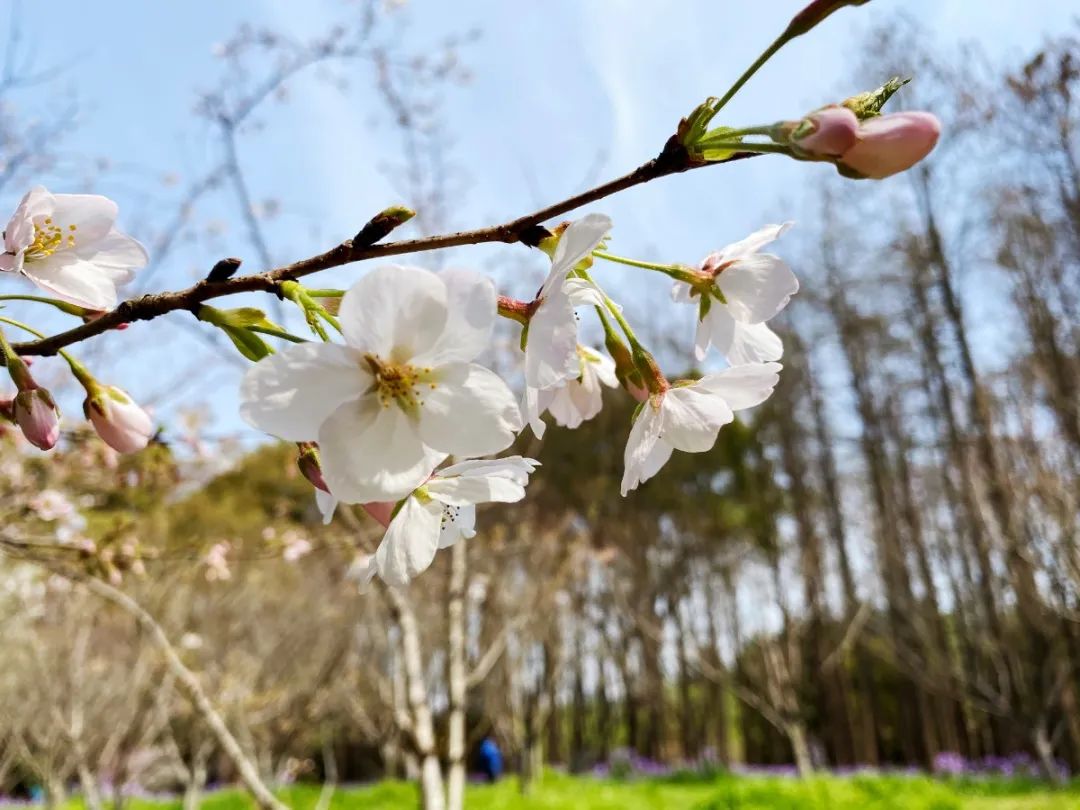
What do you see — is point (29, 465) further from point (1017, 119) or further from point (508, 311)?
point (1017, 119)

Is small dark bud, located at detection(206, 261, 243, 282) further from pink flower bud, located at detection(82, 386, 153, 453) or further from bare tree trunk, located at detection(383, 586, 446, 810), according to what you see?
bare tree trunk, located at detection(383, 586, 446, 810)

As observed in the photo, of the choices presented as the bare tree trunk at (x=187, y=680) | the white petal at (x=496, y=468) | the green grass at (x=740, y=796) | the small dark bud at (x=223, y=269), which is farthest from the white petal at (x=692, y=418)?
the green grass at (x=740, y=796)

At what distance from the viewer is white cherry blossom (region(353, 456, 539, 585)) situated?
0.57 m

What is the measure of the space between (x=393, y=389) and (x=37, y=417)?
0.93ft

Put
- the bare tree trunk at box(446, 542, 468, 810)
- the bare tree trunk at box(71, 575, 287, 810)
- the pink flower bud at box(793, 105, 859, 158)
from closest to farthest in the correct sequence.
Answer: the pink flower bud at box(793, 105, 859, 158) → the bare tree trunk at box(71, 575, 287, 810) → the bare tree trunk at box(446, 542, 468, 810)

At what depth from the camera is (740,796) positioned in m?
6.15

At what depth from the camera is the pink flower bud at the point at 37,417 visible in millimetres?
588

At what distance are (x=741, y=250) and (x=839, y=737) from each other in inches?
523

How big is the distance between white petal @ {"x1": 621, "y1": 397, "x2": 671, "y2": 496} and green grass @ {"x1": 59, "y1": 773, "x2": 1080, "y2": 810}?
6109 mm

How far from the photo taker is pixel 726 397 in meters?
0.63

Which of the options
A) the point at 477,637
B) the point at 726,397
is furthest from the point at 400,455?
the point at 477,637

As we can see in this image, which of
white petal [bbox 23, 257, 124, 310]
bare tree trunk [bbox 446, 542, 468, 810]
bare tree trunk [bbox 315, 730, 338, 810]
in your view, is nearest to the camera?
white petal [bbox 23, 257, 124, 310]

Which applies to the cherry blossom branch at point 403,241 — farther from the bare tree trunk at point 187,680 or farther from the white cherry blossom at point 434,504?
the bare tree trunk at point 187,680

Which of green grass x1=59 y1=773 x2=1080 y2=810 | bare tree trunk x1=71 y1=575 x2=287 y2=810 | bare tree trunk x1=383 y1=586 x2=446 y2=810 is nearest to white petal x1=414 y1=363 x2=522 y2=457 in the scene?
bare tree trunk x1=71 y1=575 x2=287 y2=810
